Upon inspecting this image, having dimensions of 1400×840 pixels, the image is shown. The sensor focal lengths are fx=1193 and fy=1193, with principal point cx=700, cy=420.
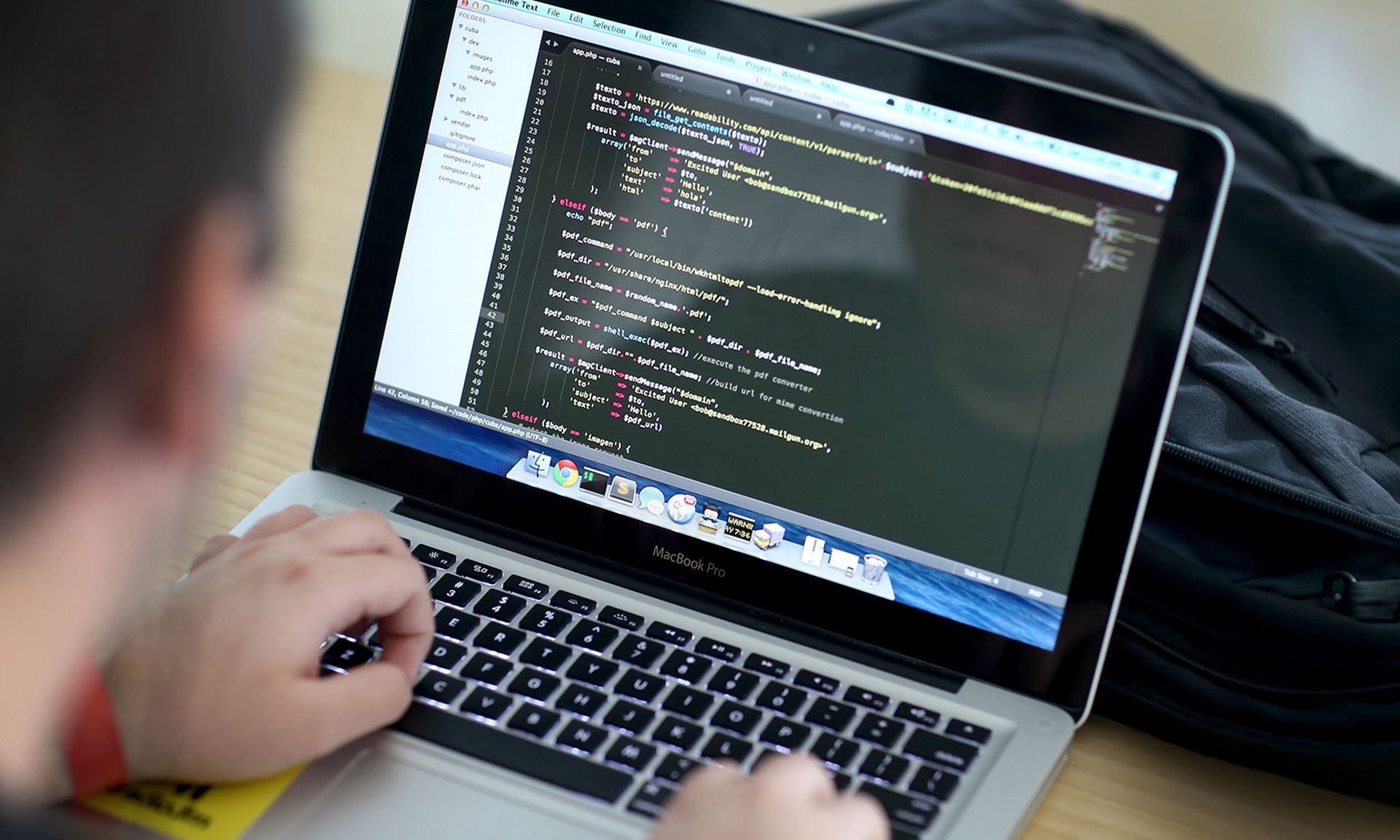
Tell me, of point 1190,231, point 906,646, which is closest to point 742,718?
point 906,646

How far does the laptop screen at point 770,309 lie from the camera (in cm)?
66

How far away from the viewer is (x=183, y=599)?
577mm

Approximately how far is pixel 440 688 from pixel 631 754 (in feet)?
0.38

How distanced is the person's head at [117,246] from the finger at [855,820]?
0.30 meters

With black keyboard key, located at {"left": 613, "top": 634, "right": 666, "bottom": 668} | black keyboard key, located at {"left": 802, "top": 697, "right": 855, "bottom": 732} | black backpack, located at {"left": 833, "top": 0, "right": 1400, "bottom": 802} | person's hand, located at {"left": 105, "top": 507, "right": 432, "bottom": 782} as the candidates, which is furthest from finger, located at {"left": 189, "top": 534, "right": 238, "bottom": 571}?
black backpack, located at {"left": 833, "top": 0, "right": 1400, "bottom": 802}

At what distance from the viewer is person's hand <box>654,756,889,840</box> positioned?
1.62 ft

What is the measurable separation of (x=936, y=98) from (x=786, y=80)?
0.09 m

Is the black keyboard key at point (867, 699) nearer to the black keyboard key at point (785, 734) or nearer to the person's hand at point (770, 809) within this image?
the black keyboard key at point (785, 734)

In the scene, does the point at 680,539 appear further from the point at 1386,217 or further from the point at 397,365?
the point at 1386,217

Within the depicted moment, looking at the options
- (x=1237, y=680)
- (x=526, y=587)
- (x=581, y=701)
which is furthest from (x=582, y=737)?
(x=1237, y=680)

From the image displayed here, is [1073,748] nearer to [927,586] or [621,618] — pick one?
[927,586]

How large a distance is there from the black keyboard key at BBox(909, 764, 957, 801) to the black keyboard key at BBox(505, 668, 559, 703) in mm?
200

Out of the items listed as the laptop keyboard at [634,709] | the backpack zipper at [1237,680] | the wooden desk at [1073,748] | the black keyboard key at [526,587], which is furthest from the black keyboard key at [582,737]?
the backpack zipper at [1237,680]

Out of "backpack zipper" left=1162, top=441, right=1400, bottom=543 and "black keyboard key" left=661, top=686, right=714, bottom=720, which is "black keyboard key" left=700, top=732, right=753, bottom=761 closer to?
"black keyboard key" left=661, top=686, right=714, bottom=720
